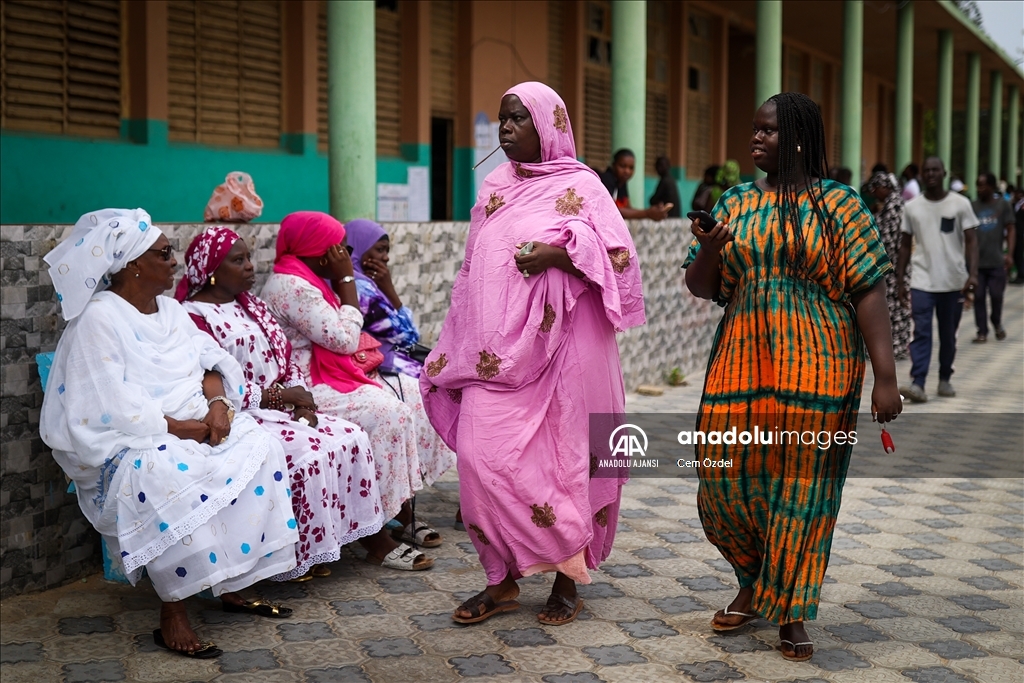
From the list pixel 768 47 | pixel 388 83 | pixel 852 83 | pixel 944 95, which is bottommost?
pixel 388 83

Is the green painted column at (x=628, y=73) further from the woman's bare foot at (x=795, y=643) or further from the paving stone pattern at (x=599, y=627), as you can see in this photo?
the woman's bare foot at (x=795, y=643)

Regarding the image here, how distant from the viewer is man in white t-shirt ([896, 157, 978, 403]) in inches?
328

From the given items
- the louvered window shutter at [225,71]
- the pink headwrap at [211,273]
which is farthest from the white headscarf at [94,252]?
the louvered window shutter at [225,71]

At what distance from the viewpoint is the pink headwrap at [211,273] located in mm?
4152

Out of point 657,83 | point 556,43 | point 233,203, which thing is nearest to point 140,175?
point 233,203

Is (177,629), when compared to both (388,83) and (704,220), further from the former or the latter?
(388,83)

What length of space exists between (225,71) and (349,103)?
10.3ft

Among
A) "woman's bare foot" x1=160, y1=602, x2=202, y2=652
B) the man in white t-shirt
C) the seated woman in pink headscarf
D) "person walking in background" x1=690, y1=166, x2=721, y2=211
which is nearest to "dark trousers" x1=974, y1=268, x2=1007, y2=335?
"person walking in background" x1=690, y1=166, x2=721, y2=211

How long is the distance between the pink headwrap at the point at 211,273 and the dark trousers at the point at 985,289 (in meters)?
10.0

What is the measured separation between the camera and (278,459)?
12.4ft

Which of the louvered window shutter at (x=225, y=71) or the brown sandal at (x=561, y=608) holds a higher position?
the louvered window shutter at (x=225, y=71)

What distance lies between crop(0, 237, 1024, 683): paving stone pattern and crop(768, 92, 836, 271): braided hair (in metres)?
1.25

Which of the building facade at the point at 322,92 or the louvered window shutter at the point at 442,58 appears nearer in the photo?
the building facade at the point at 322,92

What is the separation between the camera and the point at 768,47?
1275 centimetres
